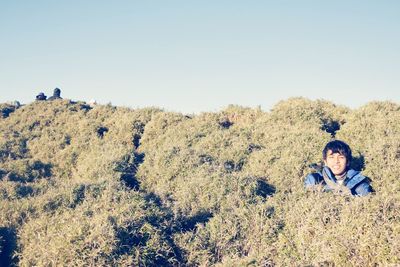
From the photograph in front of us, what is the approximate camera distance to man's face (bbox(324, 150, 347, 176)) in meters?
6.28

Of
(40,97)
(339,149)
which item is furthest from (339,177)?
(40,97)

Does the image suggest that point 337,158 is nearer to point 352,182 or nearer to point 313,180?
point 352,182

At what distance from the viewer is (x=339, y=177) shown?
241 inches

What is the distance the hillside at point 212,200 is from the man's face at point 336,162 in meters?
0.78

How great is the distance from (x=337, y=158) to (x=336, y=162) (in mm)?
74

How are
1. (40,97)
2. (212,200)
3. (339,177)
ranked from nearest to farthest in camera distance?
1. (339,177)
2. (212,200)
3. (40,97)

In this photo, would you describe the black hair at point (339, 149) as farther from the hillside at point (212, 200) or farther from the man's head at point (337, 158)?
the hillside at point (212, 200)

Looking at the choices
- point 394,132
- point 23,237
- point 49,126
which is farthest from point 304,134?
point 49,126

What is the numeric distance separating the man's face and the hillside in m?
0.78

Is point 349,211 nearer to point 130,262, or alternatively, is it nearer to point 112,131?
point 130,262

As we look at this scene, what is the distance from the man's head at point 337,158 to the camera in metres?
6.29

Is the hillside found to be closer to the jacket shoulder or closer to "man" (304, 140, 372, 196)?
the jacket shoulder

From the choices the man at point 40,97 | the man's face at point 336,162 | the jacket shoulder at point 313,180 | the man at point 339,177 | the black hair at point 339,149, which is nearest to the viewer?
the man at point 339,177

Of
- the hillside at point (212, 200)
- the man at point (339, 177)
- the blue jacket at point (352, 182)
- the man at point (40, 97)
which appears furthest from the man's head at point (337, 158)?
the man at point (40, 97)
